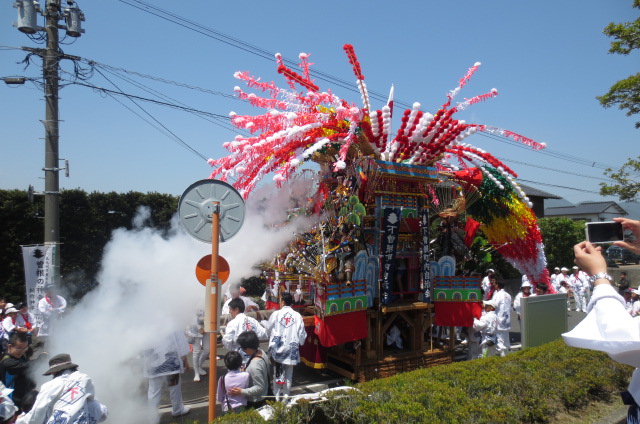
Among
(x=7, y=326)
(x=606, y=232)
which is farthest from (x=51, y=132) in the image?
(x=606, y=232)

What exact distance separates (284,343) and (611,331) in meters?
5.16

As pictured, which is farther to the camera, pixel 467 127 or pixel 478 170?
pixel 478 170

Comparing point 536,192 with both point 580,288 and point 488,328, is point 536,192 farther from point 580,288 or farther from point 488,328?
point 488,328

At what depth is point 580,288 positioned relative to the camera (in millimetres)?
17234

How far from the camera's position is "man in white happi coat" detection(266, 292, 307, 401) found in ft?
21.2

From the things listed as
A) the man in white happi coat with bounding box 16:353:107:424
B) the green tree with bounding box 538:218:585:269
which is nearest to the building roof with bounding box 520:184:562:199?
the green tree with bounding box 538:218:585:269

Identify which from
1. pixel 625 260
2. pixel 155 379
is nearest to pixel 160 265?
pixel 155 379

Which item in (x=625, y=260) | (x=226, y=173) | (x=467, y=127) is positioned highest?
(x=467, y=127)

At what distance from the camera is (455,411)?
436 centimetres

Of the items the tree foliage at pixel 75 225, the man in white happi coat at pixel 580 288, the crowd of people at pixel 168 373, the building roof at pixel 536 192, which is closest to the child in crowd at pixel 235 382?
the crowd of people at pixel 168 373

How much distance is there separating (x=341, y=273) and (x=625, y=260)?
32068 millimetres

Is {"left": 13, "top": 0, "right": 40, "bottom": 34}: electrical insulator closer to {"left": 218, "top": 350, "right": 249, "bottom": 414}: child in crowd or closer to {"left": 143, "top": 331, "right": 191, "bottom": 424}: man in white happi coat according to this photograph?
{"left": 143, "top": 331, "right": 191, "bottom": 424}: man in white happi coat

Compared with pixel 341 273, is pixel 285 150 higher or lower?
higher

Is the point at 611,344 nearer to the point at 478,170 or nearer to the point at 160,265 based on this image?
the point at 160,265
